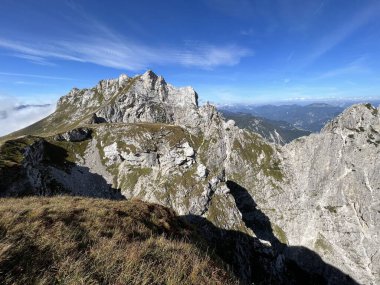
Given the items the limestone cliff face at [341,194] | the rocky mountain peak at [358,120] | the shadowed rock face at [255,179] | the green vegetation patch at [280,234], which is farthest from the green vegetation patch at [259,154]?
the rocky mountain peak at [358,120]

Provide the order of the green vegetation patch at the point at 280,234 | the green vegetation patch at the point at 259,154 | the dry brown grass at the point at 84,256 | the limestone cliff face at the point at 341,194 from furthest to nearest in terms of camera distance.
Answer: the green vegetation patch at the point at 259,154, the green vegetation patch at the point at 280,234, the limestone cliff face at the point at 341,194, the dry brown grass at the point at 84,256

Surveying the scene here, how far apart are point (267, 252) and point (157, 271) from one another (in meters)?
131

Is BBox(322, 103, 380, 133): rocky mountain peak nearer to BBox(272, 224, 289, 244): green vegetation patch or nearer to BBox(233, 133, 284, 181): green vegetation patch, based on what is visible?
BBox(233, 133, 284, 181): green vegetation patch

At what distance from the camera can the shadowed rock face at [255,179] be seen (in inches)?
5344

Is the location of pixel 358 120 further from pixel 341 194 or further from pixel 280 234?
pixel 280 234

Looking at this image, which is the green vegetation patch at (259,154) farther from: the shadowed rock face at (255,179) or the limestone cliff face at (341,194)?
the limestone cliff face at (341,194)

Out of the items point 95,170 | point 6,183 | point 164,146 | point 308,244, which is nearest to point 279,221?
point 308,244

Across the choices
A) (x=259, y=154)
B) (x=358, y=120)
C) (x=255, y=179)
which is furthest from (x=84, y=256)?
(x=358, y=120)

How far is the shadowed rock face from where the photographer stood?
13575cm

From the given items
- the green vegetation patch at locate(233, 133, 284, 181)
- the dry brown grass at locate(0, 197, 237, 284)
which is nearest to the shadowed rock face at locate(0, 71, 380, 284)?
the green vegetation patch at locate(233, 133, 284, 181)

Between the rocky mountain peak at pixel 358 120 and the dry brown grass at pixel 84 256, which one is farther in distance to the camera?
the rocky mountain peak at pixel 358 120

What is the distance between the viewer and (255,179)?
17538 centimetres

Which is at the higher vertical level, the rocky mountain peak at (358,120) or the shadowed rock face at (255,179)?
the rocky mountain peak at (358,120)

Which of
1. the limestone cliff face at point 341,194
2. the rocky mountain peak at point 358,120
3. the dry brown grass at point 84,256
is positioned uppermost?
the dry brown grass at point 84,256
